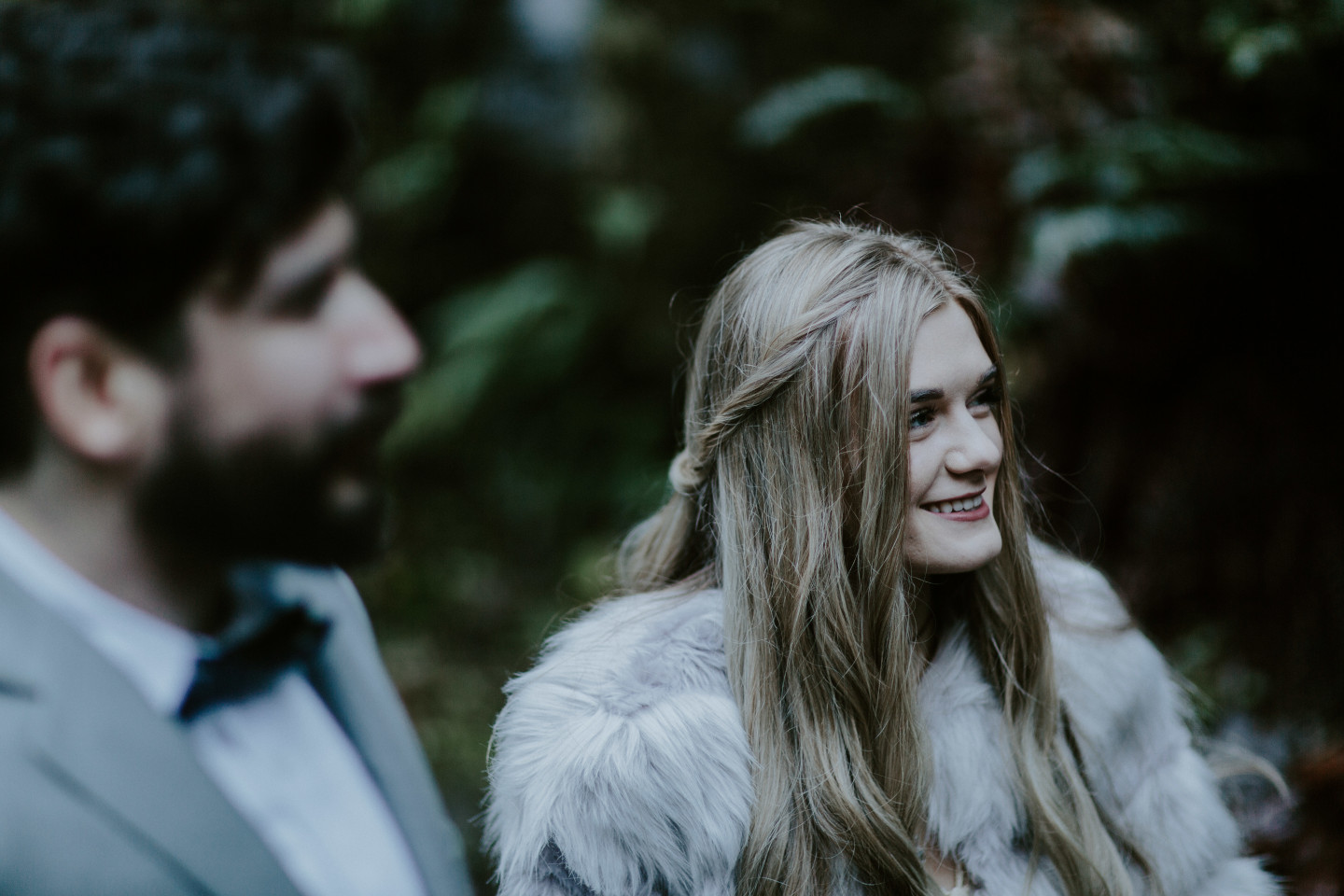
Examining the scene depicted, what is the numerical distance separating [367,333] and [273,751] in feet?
2.09

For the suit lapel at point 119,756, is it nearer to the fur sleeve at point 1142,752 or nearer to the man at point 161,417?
the man at point 161,417

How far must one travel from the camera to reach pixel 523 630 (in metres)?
5.45

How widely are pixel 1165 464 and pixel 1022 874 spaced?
246cm

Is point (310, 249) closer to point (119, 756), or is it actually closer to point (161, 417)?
point (161, 417)

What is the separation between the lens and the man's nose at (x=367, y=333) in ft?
3.85

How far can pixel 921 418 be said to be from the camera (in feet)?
6.42

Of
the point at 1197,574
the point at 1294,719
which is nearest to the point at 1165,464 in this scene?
the point at 1197,574

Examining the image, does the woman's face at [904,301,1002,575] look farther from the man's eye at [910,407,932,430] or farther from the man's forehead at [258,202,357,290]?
the man's forehead at [258,202,357,290]

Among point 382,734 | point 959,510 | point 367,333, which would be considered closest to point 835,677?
point 959,510

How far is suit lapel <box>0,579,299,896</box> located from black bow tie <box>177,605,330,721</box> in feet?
0.23

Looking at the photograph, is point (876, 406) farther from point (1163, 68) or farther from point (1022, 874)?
point (1163, 68)

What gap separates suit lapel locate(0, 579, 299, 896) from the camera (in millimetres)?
1009

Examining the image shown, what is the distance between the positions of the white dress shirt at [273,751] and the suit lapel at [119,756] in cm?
3

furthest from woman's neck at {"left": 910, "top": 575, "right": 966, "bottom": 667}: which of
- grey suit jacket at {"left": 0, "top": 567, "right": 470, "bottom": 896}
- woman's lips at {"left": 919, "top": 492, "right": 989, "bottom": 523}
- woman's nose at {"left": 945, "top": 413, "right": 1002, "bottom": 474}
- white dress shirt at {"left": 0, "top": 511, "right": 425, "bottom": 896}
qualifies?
grey suit jacket at {"left": 0, "top": 567, "right": 470, "bottom": 896}
